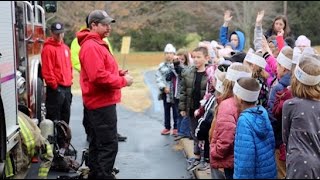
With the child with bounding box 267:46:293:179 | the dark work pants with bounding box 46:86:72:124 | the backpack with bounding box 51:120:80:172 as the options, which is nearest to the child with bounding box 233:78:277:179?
the child with bounding box 267:46:293:179

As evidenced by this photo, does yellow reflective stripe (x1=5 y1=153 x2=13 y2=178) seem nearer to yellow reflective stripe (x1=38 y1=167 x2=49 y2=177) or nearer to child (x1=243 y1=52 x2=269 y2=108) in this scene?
yellow reflective stripe (x1=38 y1=167 x2=49 y2=177)

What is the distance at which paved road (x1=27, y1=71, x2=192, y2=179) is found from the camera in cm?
633

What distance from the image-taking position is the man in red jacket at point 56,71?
24.7 ft

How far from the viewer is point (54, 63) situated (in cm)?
755

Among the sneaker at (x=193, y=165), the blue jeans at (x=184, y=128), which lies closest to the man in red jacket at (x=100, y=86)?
the sneaker at (x=193, y=165)

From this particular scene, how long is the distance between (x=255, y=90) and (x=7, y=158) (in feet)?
9.06

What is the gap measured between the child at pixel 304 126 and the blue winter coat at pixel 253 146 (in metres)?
0.21

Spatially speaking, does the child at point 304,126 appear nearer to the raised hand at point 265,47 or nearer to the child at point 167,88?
the raised hand at point 265,47

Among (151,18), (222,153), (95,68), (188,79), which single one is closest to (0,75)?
(95,68)

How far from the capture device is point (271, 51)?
5953 mm

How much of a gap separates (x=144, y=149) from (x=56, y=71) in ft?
5.72

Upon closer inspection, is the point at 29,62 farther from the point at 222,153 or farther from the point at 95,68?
the point at 222,153

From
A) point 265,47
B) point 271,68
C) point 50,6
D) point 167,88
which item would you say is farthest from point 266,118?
point 50,6

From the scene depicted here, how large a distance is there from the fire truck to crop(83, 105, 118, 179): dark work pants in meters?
0.82
